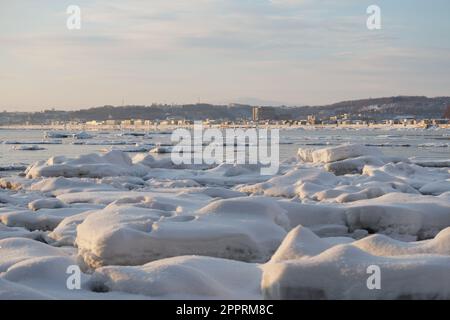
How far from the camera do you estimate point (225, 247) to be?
22.4ft

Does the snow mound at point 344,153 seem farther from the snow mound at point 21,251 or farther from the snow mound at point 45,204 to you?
the snow mound at point 21,251

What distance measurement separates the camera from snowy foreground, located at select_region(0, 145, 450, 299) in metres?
4.75

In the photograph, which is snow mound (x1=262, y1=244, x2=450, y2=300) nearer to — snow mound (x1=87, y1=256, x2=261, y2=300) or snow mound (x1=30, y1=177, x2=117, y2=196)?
snow mound (x1=87, y1=256, x2=261, y2=300)

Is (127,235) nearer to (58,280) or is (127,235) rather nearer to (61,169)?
(58,280)

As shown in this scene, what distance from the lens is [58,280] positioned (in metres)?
5.32

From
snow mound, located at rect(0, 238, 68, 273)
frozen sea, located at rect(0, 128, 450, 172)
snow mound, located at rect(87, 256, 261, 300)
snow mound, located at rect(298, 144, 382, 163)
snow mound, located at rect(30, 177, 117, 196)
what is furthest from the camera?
frozen sea, located at rect(0, 128, 450, 172)

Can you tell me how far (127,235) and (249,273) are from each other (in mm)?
1720

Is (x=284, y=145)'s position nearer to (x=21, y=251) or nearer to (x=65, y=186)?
(x=65, y=186)

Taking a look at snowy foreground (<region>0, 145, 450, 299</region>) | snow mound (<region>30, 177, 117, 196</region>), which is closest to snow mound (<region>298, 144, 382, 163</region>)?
snowy foreground (<region>0, 145, 450, 299</region>)

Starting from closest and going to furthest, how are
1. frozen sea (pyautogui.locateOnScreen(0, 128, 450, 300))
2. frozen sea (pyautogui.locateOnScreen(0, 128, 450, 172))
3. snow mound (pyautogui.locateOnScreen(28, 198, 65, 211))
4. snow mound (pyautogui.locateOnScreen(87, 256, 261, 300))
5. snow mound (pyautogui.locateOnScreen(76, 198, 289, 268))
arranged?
frozen sea (pyautogui.locateOnScreen(0, 128, 450, 300)) < snow mound (pyautogui.locateOnScreen(87, 256, 261, 300)) < snow mound (pyautogui.locateOnScreen(76, 198, 289, 268)) < snow mound (pyautogui.locateOnScreen(28, 198, 65, 211)) < frozen sea (pyautogui.locateOnScreen(0, 128, 450, 172))

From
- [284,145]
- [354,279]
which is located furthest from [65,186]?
[284,145]

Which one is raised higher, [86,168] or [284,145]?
[86,168]

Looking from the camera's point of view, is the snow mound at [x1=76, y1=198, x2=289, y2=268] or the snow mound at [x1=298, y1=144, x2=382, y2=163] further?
the snow mound at [x1=298, y1=144, x2=382, y2=163]
